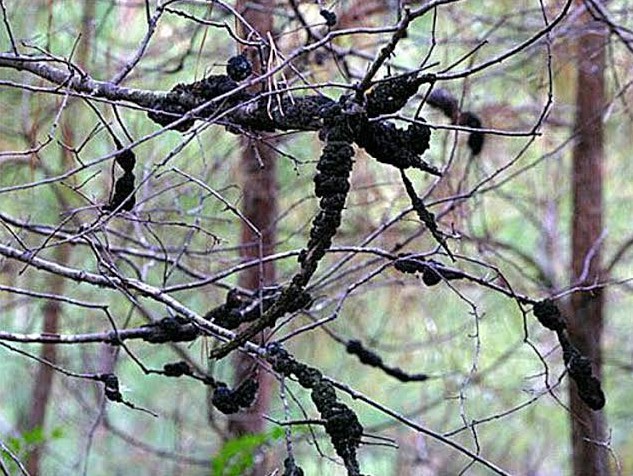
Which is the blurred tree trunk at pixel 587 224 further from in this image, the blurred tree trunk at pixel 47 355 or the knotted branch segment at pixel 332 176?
the knotted branch segment at pixel 332 176

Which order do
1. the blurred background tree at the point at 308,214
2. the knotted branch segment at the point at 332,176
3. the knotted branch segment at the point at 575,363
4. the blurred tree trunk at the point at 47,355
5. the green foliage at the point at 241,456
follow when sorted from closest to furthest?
the knotted branch segment at the point at 332,176
the knotted branch segment at the point at 575,363
the blurred background tree at the point at 308,214
the green foliage at the point at 241,456
the blurred tree trunk at the point at 47,355

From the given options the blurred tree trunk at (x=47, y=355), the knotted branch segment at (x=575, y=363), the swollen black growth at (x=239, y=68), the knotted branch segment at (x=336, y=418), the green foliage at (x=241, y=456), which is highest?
the blurred tree trunk at (x=47, y=355)

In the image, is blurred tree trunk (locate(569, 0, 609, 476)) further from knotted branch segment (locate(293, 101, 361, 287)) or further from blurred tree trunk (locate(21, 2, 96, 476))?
knotted branch segment (locate(293, 101, 361, 287))

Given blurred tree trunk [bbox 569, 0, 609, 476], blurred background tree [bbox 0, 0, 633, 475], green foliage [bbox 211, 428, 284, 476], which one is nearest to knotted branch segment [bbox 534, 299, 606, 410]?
blurred background tree [bbox 0, 0, 633, 475]

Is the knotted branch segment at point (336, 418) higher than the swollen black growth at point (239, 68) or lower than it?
lower

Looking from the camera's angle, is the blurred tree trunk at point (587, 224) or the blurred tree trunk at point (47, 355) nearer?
the blurred tree trunk at point (587, 224)

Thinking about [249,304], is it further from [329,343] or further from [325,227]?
[329,343]

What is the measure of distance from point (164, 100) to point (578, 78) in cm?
251

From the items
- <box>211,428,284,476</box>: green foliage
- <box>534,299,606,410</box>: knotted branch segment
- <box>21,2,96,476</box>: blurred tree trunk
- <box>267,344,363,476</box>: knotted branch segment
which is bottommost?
<box>267,344,363,476</box>: knotted branch segment

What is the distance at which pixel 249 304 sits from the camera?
2.08 meters

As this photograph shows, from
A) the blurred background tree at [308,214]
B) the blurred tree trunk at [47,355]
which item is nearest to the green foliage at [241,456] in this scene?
the blurred background tree at [308,214]

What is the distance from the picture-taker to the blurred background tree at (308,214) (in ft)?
6.12

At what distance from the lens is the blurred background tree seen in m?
1.87

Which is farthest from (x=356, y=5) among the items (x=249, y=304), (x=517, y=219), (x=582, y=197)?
(x=517, y=219)
